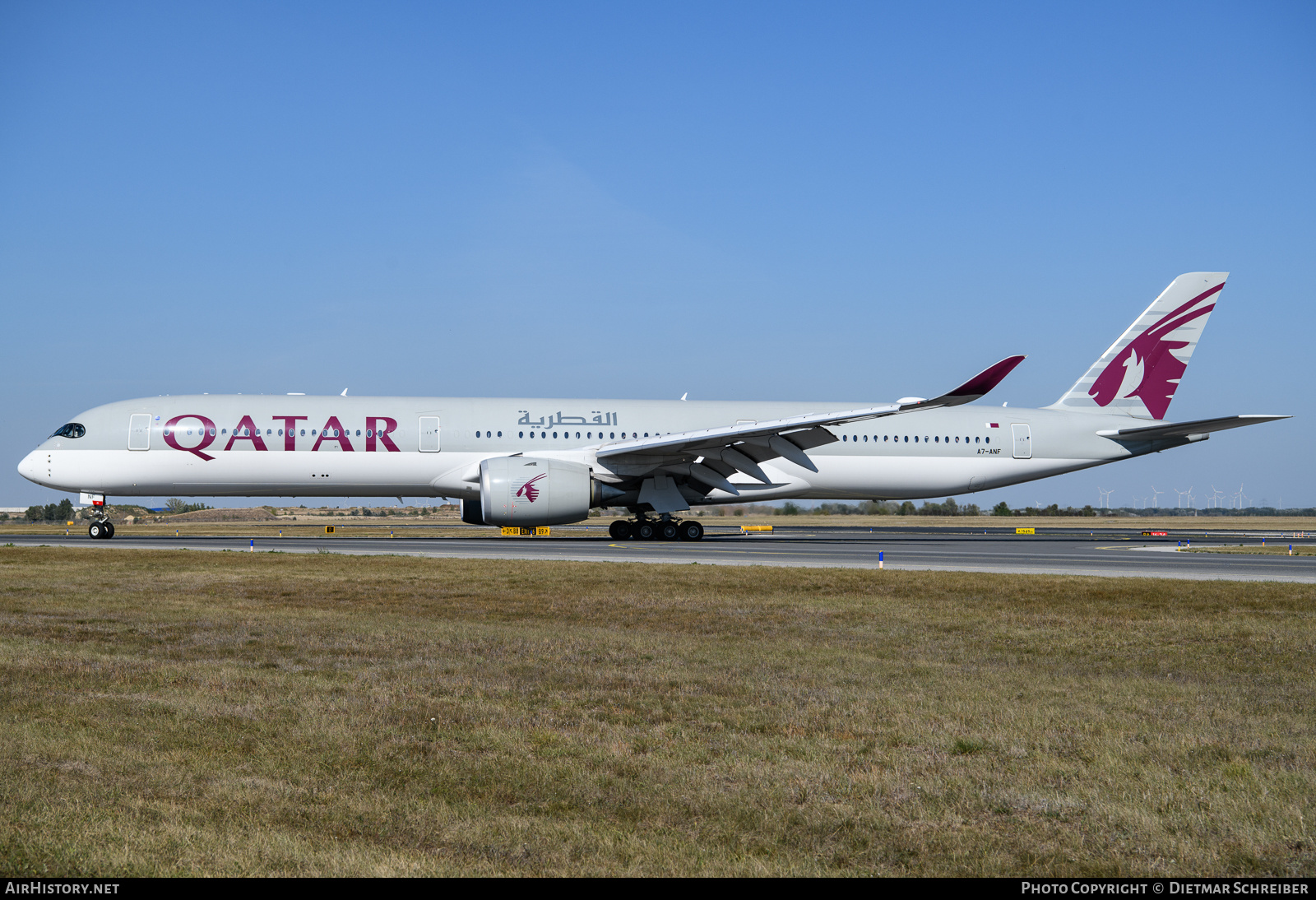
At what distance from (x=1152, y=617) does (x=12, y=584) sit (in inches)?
611

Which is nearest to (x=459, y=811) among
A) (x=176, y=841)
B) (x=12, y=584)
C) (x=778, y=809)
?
(x=176, y=841)

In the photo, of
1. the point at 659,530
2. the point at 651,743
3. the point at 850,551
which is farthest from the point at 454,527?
the point at 651,743

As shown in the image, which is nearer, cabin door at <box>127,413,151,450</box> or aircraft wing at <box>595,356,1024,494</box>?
aircraft wing at <box>595,356,1024,494</box>

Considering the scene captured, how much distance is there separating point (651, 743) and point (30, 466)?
2705 cm

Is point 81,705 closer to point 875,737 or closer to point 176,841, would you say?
point 176,841

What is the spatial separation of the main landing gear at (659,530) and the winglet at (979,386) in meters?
7.68

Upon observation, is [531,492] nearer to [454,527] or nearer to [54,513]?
[454,527]

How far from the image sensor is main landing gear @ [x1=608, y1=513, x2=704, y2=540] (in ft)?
91.7

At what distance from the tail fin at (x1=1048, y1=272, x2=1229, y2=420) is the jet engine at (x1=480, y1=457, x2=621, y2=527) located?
61.2 ft

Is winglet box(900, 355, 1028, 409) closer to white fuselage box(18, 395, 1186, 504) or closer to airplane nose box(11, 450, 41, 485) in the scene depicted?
white fuselage box(18, 395, 1186, 504)

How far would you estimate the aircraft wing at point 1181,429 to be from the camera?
27.0 meters

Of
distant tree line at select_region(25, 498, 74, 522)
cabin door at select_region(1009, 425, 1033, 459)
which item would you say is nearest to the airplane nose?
cabin door at select_region(1009, 425, 1033, 459)
